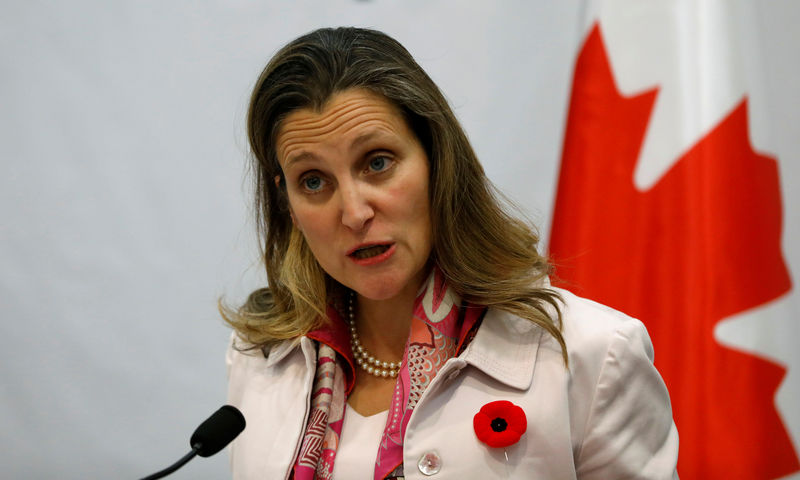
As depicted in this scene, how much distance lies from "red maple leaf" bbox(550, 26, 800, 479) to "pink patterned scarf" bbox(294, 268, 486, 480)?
53 centimetres

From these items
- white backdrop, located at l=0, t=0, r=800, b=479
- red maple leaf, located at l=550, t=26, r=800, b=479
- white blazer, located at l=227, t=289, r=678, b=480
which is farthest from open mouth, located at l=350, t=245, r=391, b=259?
white backdrop, located at l=0, t=0, r=800, b=479

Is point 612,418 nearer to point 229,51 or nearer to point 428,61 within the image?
point 428,61

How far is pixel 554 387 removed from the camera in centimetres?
139

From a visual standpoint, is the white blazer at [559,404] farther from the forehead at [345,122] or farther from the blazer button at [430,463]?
the forehead at [345,122]

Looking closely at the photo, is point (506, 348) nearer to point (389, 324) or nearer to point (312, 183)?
point (389, 324)

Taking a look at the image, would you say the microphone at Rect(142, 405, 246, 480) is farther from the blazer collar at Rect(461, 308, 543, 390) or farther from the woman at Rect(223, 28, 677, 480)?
the blazer collar at Rect(461, 308, 543, 390)

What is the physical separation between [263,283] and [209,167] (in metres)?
0.46

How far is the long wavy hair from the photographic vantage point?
4.77ft

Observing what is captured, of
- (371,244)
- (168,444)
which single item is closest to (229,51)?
(168,444)

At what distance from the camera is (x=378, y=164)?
145 cm

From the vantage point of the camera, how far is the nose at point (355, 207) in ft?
4.61

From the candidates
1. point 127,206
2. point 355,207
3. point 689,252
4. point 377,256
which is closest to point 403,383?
point 377,256

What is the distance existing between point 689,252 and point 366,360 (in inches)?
35.2

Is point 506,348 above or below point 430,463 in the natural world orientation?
above
